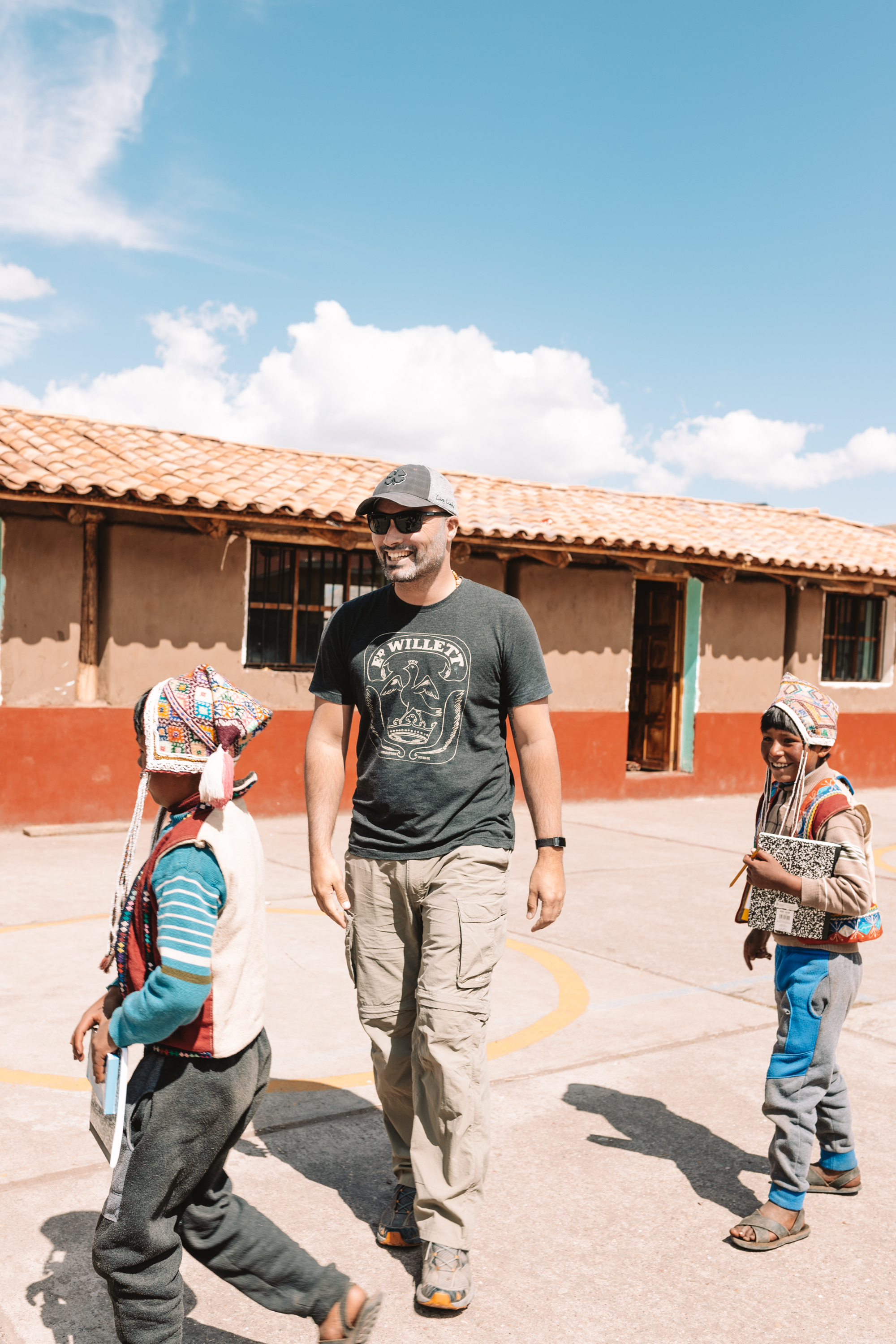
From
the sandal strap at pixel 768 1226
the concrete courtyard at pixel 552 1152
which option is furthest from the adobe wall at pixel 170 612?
the sandal strap at pixel 768 1226

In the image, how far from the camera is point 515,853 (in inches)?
354

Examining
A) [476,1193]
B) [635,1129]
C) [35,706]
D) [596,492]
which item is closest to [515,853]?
[35,706]

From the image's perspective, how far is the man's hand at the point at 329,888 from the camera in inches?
124

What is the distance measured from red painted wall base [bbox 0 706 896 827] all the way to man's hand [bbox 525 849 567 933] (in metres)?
5.37

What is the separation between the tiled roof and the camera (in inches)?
374

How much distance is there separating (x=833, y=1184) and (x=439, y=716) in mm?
1858

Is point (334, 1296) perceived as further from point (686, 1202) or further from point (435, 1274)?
point (686, 1202)

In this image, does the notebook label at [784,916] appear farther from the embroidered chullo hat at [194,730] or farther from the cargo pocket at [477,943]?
the embroidered chullo hat at [194,730]

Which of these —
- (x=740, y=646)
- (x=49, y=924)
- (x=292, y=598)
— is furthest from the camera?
(x=740, y=646)

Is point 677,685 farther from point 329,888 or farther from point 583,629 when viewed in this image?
point 329,888

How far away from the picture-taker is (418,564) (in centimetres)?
310

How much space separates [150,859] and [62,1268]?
1.34m

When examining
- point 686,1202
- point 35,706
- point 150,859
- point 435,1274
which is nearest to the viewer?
point 150,859

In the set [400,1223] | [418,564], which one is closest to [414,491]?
[418,564]
